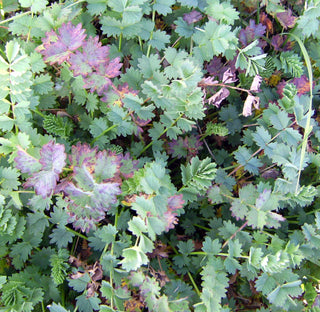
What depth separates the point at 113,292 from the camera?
54.7 inches

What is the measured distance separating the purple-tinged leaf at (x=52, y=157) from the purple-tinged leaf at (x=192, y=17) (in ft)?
3.03

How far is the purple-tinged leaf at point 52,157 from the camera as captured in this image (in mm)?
1252

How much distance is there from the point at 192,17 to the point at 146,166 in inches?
32.4

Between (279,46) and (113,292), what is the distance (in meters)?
1.58

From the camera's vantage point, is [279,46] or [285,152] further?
[279,46]

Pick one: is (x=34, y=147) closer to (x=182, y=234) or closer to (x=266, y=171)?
(x=182, y=234)

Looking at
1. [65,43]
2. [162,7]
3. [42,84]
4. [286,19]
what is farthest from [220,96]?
[42,84]

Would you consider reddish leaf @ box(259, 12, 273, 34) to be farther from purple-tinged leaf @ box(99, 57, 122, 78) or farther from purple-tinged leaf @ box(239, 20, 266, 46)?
purple-tinged leaf @ box(99, 57, 122, 78)

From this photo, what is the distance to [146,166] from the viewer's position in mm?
1384

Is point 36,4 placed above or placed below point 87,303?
above

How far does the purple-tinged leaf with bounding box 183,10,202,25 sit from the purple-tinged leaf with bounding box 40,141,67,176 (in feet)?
3.03

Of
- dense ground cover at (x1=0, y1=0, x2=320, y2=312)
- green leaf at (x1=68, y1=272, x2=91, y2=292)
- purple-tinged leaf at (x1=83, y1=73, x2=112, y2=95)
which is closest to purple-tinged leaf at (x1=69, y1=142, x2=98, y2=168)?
dense ground cover at (x1=0, y1=0, x2=320, y2=312)

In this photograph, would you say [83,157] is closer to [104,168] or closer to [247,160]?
[104,168]

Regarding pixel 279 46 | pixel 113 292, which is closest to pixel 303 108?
pixel 279 46
